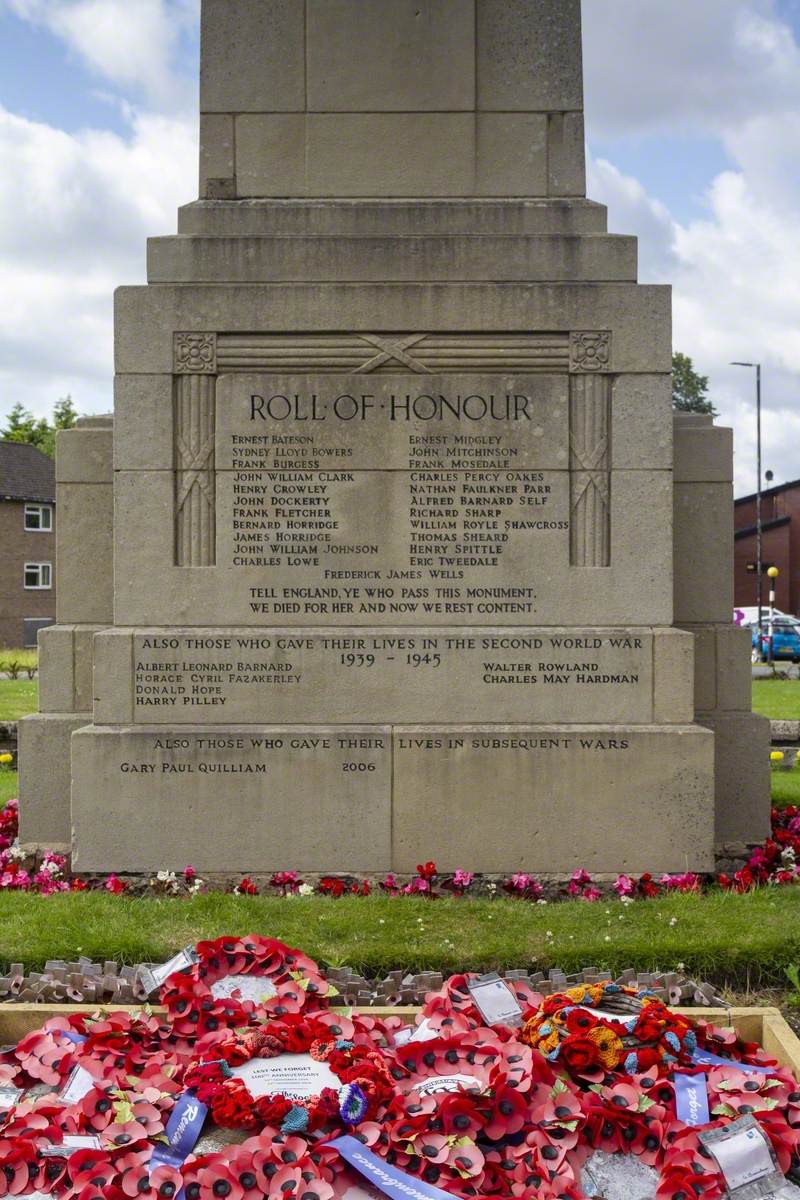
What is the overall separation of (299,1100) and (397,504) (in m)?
4.34

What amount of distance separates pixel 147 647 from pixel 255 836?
138 centimetres

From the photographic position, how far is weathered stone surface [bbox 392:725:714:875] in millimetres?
7242

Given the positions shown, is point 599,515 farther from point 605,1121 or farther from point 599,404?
point 605,1121

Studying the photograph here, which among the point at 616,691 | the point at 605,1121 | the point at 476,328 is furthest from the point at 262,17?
the point at 605,1121

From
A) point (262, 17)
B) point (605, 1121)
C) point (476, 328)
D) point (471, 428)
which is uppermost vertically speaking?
point (262, 17)

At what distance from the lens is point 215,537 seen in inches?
298

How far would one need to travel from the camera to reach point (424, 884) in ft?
23.1

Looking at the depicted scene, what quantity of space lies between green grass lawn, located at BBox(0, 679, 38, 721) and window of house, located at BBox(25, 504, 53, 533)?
28.7 meters

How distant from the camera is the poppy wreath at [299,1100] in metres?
3.73

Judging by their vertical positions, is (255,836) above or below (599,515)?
below

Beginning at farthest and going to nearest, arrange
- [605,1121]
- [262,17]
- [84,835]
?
[262,17] < [84,835] < [605,1121]

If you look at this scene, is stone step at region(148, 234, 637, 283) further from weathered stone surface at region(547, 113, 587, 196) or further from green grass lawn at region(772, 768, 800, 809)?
green grass lawn at region(772, 768, 800, 809)

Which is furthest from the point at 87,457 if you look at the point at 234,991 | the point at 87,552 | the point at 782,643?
the point at 782,643

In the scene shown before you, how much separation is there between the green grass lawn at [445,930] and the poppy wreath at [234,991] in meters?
0.57
